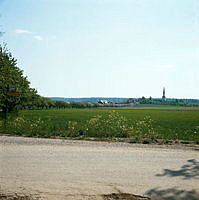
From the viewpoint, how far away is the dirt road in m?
6.34

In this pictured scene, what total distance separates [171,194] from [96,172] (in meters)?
2.40

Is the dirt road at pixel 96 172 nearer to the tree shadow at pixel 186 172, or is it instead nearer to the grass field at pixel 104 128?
the tree shadow at pixel 186 172

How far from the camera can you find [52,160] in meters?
9.34

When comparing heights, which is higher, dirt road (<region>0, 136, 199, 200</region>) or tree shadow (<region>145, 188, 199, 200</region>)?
dirt road (<region>0, 136, 199, 200</region>)

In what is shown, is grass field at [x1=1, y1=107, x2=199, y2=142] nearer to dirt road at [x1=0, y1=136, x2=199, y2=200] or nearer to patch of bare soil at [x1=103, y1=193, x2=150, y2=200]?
dirt road at [x1=0, y1=136, x2=199, y2=200]

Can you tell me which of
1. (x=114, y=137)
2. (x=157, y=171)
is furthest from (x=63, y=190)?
(x=114, y=137)

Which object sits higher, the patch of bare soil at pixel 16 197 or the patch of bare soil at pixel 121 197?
the patch of bare soil at pixel 16 197

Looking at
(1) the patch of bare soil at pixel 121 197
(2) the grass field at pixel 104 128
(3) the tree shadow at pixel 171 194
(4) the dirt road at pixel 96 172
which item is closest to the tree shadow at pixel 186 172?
(4) the dirt road at pixel 96 172

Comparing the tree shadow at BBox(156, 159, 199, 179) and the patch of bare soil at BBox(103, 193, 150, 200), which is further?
the tree shadow at BBox(156, 159, 199, 179)

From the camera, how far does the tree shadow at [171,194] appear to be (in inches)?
236

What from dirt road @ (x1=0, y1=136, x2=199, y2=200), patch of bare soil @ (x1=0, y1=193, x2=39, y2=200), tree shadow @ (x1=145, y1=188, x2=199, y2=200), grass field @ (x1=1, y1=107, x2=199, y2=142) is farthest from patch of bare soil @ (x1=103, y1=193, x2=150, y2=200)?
grass field @ (x1=1, y1=107, x2=199, y2=142)

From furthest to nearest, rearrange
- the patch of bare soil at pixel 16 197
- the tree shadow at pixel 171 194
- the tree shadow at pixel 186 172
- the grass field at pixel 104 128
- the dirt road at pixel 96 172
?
the grass field at pixel 104 128 → the tree shadow at pixel 186 172 → the dirt road at pixel 96 172 → the tree shadow at pixel 171 194 → the patch of bare soil at pixel 16 197

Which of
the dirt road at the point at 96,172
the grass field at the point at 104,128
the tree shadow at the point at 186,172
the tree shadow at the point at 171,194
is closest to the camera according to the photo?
the tree shadow at the point at 171,194

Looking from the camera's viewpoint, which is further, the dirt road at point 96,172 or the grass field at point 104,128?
the grass field at point 104,128
